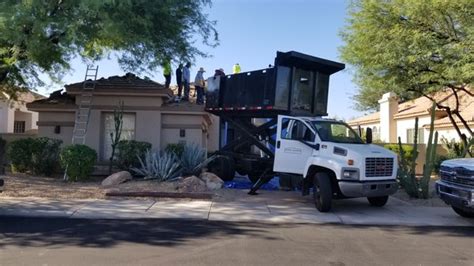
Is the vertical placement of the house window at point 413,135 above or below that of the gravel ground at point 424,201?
above

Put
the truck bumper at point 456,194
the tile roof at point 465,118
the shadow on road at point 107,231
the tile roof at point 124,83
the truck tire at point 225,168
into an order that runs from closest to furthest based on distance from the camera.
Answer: the shadow on road at point 107,231, the truck bumper at point 456,194, the truck tire at point 225,168, the tile roof at point 124,83, the tile roof at point 465,118

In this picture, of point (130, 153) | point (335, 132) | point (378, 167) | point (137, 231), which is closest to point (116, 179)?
point (130, 153)

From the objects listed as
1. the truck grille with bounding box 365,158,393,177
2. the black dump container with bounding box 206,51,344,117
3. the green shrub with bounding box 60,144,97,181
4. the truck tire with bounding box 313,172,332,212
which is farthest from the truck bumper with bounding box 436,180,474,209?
the green shrub with bounding box 60,144,97,181

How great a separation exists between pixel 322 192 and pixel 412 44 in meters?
8.95

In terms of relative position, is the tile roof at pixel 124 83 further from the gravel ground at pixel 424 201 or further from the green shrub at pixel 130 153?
the gravel ground at pixel 424 201

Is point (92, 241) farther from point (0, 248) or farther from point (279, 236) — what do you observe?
point (279, 236)

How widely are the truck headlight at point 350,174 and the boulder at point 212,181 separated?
15.5 feet

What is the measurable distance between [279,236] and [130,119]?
37.8 ft

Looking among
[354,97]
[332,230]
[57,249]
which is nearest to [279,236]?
[332,230]

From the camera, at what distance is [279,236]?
8.95 meters

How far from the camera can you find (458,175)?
34.4 feet

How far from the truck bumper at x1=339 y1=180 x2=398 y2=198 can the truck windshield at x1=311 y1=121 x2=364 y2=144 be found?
1.37 meters

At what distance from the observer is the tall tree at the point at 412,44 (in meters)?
17.1

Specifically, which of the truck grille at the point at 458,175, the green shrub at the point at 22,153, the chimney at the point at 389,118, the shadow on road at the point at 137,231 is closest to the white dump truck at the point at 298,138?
the truck grille at the point at 458,175
